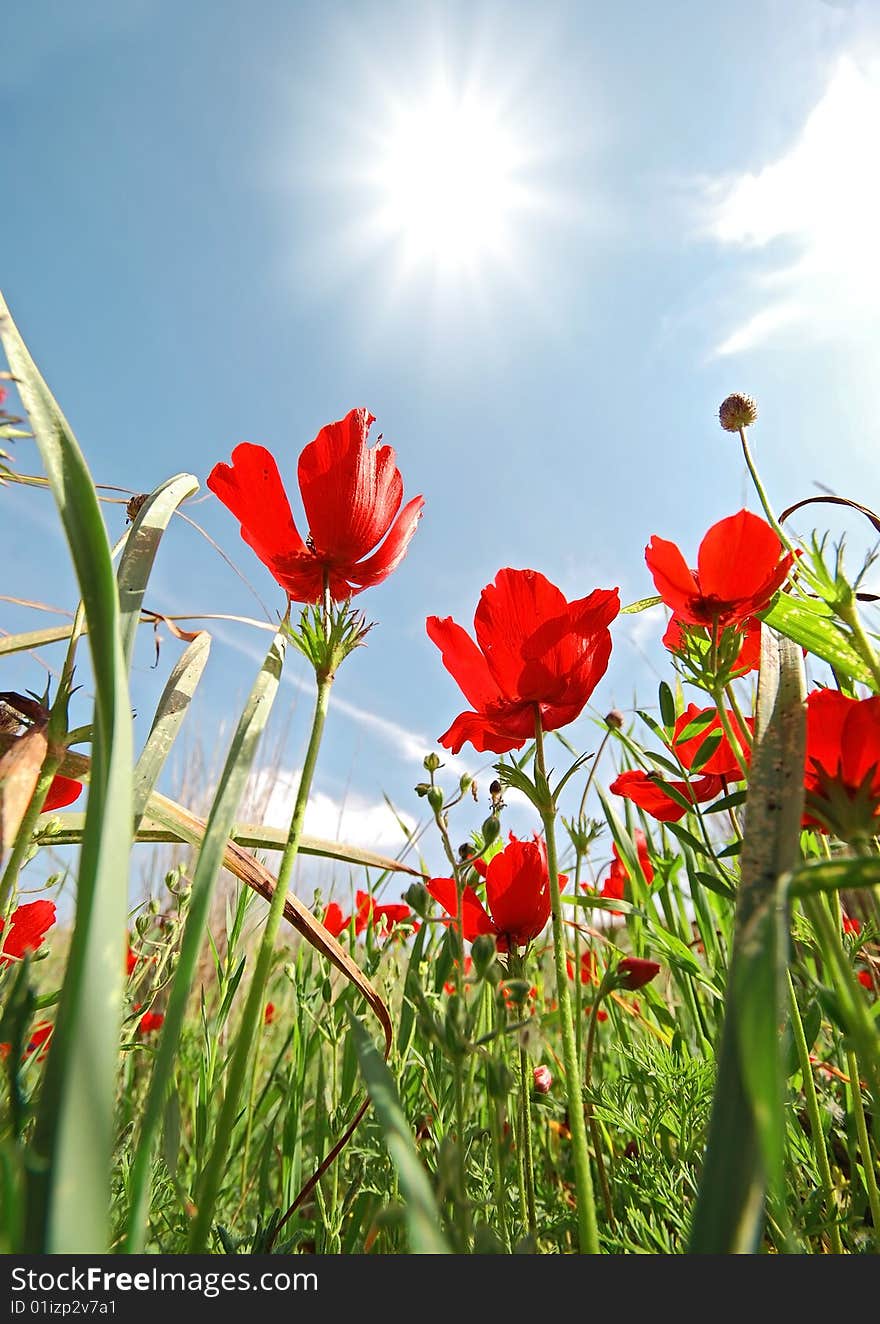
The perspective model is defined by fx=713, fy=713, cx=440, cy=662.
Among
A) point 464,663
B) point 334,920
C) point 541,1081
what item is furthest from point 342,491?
point 334,920

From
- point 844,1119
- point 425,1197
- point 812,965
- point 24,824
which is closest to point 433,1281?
point 425,1197

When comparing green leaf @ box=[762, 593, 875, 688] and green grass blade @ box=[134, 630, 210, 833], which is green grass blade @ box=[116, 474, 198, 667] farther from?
green leaf @ box=[762, 593, 875, 688]

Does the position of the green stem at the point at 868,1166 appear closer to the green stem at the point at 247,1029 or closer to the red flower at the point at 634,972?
the red flower at the point at 634,972

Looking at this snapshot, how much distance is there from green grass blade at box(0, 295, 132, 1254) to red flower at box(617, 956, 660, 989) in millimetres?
449

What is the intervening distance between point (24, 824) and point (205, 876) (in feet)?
0.54

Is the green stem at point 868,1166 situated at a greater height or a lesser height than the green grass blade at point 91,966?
lesser

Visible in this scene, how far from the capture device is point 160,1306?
0.87 feet

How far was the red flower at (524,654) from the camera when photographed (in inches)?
21.8

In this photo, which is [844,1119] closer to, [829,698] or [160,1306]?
[829,698]

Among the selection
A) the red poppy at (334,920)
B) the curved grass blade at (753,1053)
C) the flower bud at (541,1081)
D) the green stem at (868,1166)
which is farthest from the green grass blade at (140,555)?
the red poppy at (334,920)

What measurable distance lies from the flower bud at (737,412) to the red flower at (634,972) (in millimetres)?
532

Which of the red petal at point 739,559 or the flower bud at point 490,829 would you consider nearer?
the flower bud at point 490,829

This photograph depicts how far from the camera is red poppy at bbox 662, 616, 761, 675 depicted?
62 cm

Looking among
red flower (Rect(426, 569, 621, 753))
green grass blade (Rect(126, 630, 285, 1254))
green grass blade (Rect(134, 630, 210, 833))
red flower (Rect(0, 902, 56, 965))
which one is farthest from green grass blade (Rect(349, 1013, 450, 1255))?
red flower (Rect(0, 902, 56, 965))
